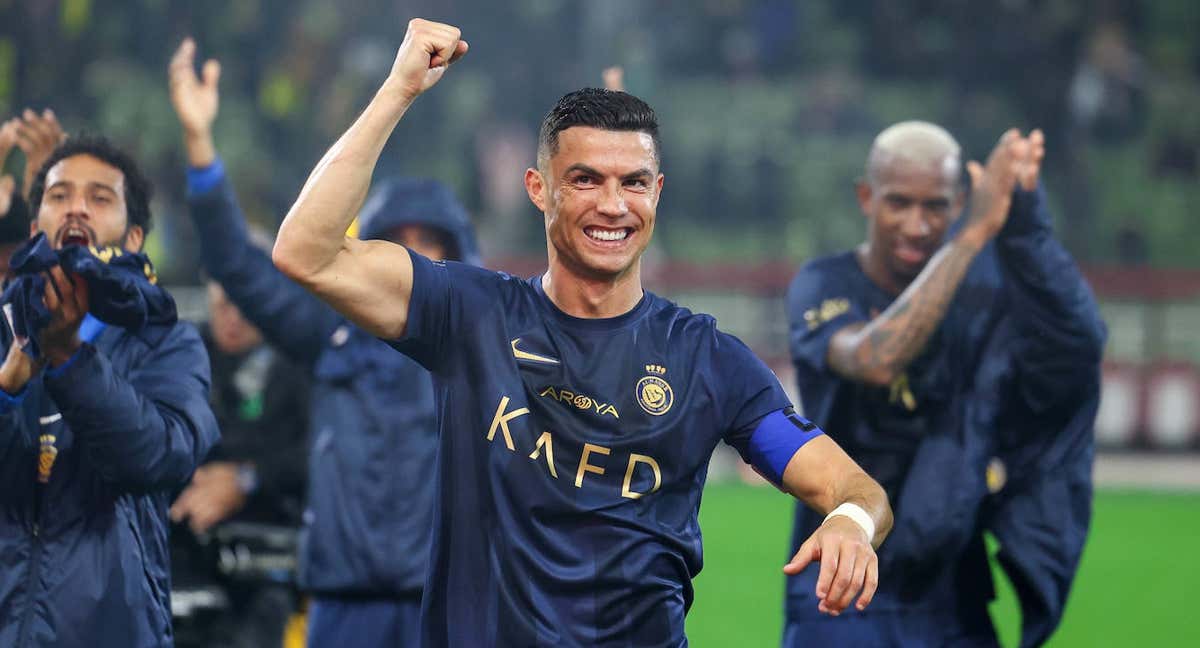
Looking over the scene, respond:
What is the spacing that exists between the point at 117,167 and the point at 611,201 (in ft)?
5.69

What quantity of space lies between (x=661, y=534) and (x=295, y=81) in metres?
19.6

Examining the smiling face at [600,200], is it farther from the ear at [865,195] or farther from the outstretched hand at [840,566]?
the ear at [865,195]

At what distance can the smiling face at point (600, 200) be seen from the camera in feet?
12.1

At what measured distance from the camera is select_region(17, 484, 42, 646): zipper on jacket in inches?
160

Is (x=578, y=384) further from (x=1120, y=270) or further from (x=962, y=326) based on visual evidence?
(x=1120, y=270)

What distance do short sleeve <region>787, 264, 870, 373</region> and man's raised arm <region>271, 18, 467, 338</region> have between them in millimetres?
2102

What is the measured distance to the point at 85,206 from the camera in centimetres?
456

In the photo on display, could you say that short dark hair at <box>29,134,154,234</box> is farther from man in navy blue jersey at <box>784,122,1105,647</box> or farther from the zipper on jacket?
man in navy blue jersey at <box>784,122,1105,647</box>

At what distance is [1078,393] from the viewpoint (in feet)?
18.3

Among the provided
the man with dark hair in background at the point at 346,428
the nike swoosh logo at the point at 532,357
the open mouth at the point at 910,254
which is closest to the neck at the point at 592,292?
the nike swoosh logo at the point at 532,357

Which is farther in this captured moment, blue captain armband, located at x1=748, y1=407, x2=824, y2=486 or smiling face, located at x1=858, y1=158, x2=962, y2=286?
smiling face, located at x1=858, y1=158, x2=962, y2=286

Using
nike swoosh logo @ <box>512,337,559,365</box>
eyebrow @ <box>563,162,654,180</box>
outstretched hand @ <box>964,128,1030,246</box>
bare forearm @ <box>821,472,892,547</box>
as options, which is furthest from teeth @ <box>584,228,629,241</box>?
outstretched hand @ <box>964,128,1030,246</box>

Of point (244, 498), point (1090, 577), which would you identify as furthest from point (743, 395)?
point (1090, 577)

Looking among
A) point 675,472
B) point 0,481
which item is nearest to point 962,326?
point 675,472
